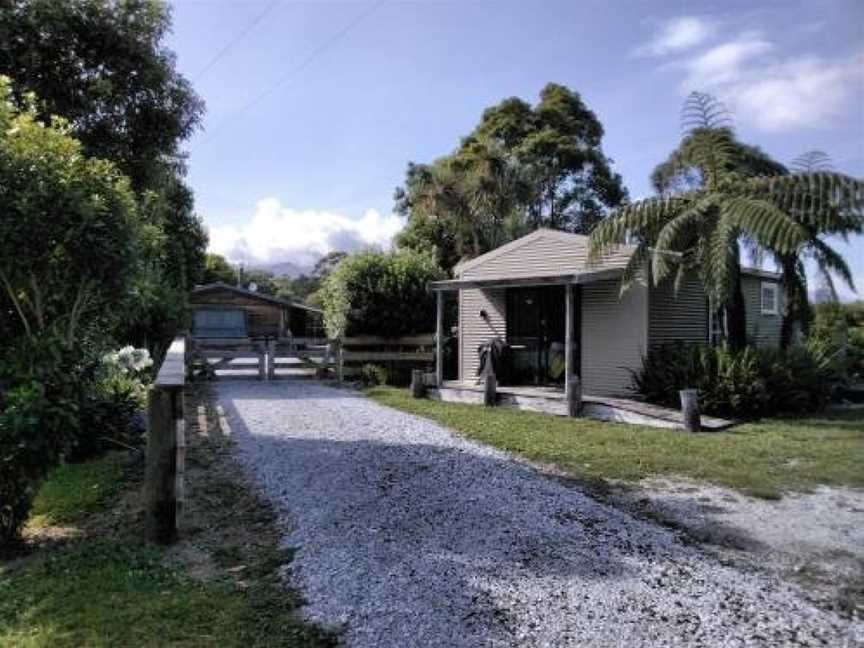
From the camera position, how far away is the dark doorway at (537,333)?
13.9 metres

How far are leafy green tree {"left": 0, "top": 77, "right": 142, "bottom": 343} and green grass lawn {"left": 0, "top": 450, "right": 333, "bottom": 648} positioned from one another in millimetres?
2070

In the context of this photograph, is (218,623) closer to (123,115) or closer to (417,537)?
(417,537)

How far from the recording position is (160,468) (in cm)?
464

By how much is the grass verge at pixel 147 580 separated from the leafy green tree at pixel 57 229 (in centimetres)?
162

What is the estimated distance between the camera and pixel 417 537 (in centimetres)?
471

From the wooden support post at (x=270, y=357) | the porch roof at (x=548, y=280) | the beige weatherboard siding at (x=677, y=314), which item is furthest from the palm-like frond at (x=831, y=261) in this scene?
the wooden support post at (x=270, y=357)

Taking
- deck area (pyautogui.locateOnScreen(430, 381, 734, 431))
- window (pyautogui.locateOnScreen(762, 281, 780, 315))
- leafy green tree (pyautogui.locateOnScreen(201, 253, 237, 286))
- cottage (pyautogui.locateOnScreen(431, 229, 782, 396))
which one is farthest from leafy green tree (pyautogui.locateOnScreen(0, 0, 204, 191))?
leafy green tree (pyautogui.locateOnScreen(201, 253, 237, 286))

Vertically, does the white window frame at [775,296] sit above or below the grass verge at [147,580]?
above

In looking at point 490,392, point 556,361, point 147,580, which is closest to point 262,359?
point 490,392

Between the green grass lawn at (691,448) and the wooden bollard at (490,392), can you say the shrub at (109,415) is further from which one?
the wooden bollard at (490,392)

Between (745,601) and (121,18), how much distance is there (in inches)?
379

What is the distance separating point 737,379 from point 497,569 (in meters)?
8.08

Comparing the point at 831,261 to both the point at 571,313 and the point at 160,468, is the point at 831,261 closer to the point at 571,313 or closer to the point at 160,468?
the point at 571,313

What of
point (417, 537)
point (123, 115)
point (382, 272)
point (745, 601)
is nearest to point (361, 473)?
point (417, 537)
